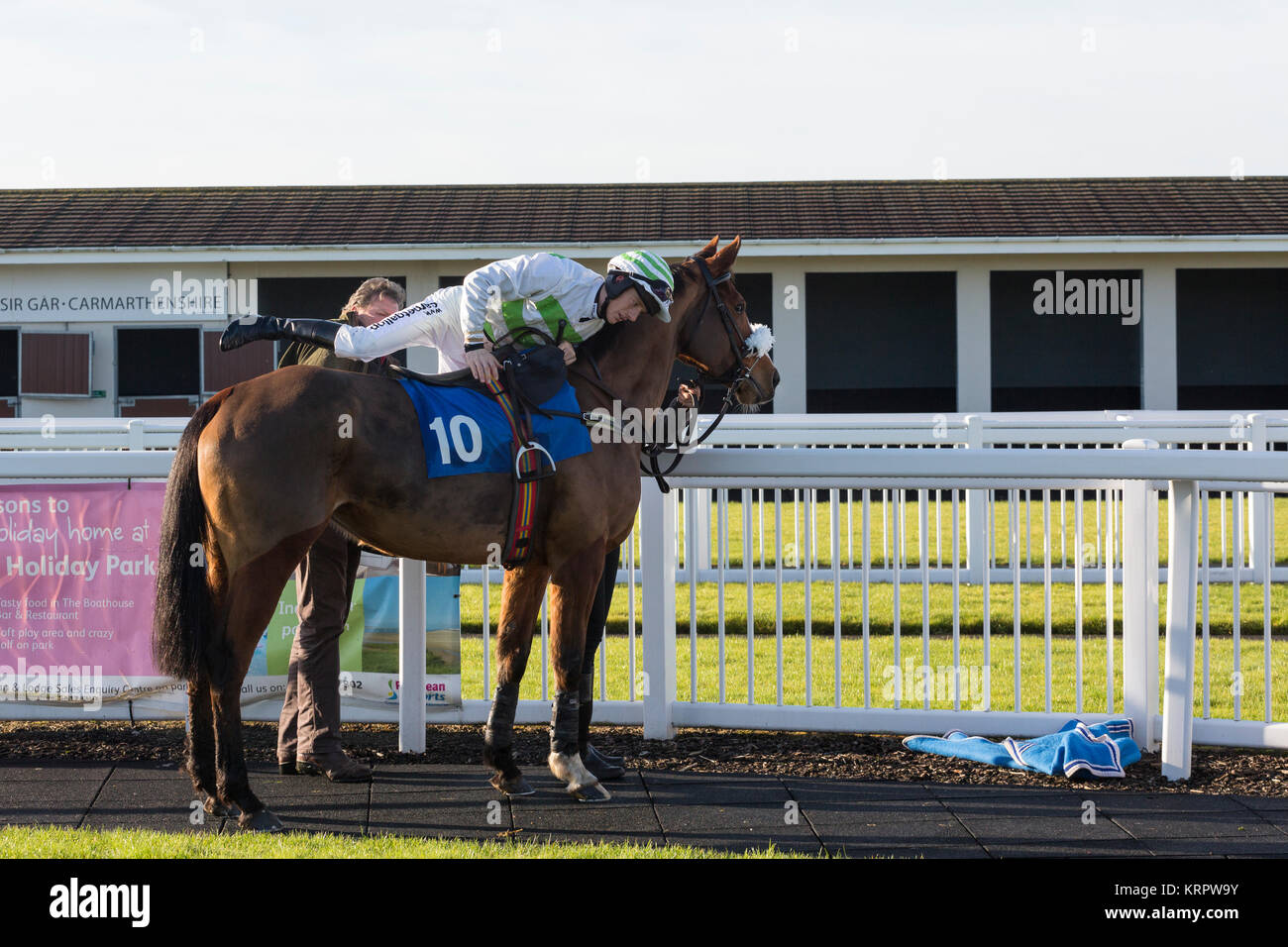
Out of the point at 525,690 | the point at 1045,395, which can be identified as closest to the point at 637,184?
the point at 1045,395

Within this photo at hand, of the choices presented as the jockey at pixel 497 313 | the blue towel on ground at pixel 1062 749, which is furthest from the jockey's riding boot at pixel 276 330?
the blue towel on ground at pixel 1062 749

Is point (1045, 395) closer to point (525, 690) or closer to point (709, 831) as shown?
point (525, 690)

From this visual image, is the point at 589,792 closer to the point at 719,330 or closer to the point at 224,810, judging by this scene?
the point at 224,810

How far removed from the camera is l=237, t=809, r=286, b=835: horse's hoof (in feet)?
13.8

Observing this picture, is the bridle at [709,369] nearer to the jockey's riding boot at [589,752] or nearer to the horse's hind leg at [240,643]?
the jockey's riding boot at [589,752]

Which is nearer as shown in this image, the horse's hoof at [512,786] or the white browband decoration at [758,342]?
Answer: the horse's hoof at [512,786]

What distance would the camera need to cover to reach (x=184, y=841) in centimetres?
397

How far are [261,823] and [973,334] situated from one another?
17.3 meters

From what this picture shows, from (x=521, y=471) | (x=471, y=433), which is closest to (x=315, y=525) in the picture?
(x=471, y=433)

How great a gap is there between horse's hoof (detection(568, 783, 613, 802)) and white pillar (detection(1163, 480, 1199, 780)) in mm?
2125

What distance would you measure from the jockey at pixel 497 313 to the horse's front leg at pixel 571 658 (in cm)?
75

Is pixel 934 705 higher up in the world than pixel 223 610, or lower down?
lower down

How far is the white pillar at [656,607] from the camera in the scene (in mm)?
5438

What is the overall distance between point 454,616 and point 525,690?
1.09 m
